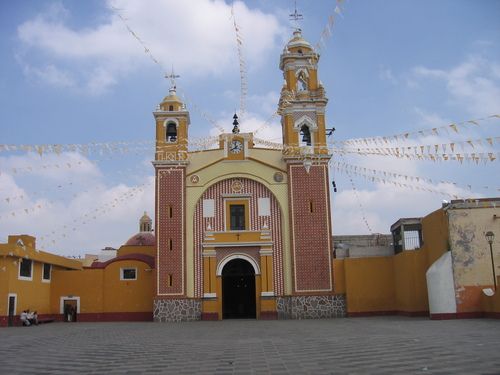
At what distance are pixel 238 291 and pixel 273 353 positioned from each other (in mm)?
17155

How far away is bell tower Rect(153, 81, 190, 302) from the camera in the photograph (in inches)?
1091

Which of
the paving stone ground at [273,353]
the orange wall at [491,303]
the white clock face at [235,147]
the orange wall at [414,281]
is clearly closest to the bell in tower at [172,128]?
the white clock face at [235,147]

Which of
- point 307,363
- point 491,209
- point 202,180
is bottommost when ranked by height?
point 307,363

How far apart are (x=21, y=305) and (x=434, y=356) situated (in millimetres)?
21235

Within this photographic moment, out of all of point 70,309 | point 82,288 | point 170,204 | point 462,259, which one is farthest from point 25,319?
point 462,259

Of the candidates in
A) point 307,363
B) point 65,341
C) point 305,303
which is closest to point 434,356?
point 307,363

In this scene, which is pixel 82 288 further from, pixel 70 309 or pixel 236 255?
pixel 236 255

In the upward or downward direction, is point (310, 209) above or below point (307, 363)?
above

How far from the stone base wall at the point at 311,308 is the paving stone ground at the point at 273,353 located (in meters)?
9.34

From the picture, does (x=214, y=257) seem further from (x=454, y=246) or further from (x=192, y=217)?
(x=454, y=246)

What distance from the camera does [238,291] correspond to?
96.9 feet

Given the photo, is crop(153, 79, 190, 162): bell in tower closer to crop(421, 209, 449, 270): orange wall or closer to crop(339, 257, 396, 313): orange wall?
crop(339, 257, 396, 313): orange wall

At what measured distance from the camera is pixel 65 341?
55.5ft

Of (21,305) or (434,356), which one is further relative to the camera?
(21,305)
